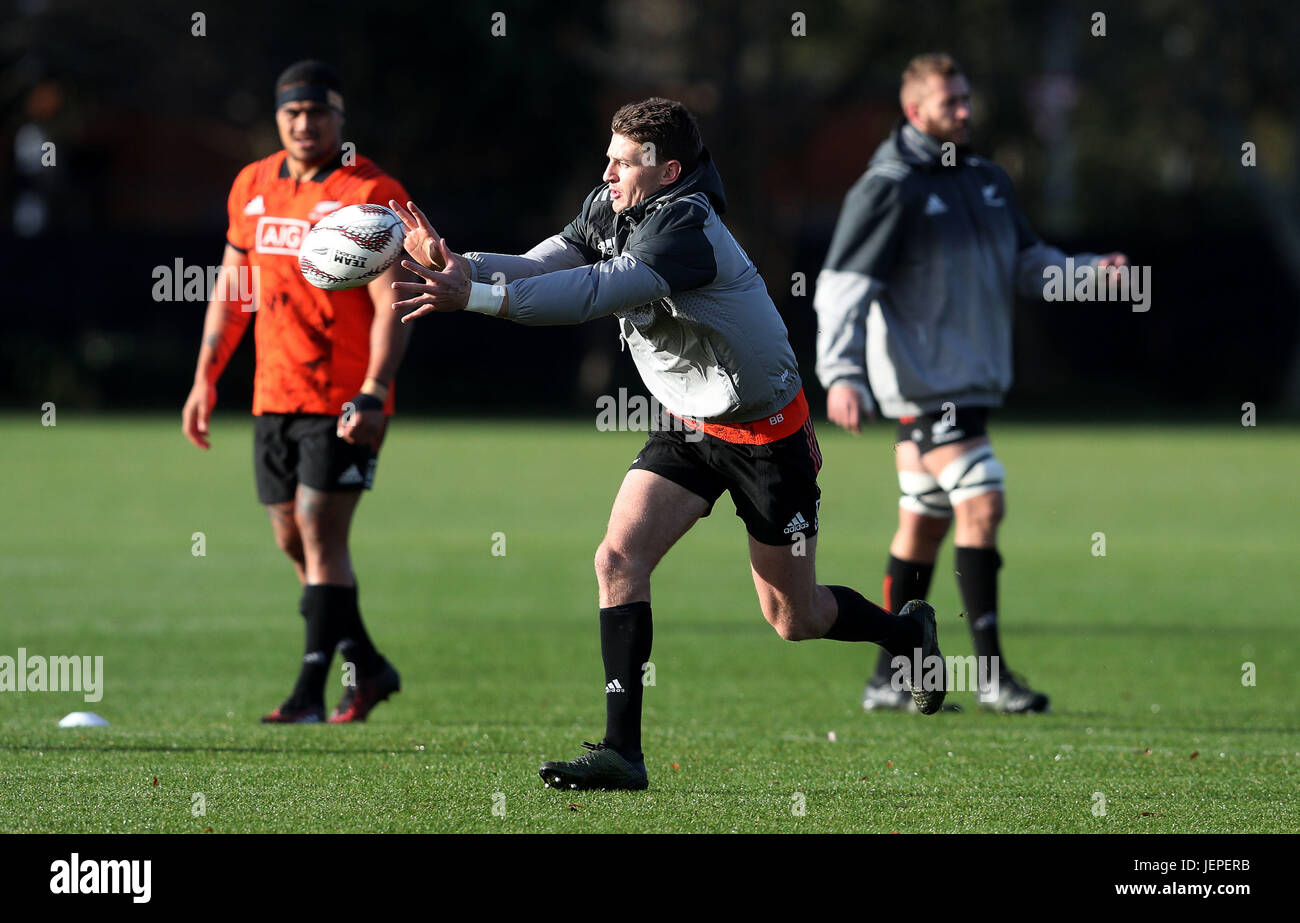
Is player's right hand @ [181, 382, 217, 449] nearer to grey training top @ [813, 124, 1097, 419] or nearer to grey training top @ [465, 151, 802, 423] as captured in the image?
grey training top @ [465, 151, 802, 423]

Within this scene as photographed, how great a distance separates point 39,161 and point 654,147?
38.3m

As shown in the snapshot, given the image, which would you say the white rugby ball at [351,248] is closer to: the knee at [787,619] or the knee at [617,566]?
the knee at [617,566]

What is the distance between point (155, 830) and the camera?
5383mm

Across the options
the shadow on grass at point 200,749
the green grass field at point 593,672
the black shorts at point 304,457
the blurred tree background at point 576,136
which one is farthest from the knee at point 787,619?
the blurred tree background at point 576,136

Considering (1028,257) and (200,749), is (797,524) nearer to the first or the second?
(200,749)

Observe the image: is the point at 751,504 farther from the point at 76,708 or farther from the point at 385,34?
the point at 385,34

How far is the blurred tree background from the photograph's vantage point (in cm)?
3656

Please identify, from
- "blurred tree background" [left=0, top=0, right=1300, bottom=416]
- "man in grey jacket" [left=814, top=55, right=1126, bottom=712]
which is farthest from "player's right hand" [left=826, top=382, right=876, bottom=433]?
"blurred tree background" [left=0, top=0, right=1300, bottom=416]

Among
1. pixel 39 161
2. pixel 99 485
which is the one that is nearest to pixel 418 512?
pixel 99 485

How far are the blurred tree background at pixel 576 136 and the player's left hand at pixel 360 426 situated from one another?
28.2 metres

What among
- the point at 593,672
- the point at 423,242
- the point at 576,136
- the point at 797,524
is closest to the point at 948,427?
the point at 797,524

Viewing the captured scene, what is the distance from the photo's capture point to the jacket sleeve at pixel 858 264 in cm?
811

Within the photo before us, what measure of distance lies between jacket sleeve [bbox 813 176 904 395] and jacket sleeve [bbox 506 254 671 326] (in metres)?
2.62

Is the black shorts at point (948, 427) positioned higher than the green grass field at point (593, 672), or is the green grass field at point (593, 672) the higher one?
the black shorts at point (948, 427)
